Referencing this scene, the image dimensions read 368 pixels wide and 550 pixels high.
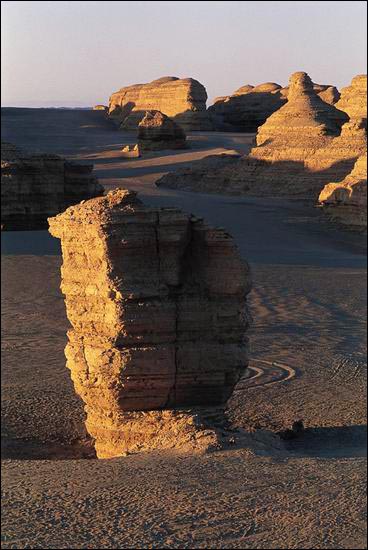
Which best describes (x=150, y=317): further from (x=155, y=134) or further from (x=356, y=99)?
(x=155, y=134)

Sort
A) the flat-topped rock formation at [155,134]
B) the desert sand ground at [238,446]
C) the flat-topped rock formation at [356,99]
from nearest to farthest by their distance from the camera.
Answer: the desert sand ground at [238,446] → the flat-topped rock formation at [356,99] → the flat-topped rock formation at [155,134]

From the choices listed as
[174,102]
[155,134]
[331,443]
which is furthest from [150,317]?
[174,102]

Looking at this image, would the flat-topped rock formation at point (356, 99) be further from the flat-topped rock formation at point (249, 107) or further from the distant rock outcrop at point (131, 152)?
the flat-topped rock formation at point (249, 107)

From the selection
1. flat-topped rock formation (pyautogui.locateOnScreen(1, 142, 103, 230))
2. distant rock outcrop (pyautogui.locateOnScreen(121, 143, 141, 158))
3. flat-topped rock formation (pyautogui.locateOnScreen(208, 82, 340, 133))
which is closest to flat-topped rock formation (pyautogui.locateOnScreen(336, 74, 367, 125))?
distant rock outcrop (pyautogui.locateOnScreen(121, 143, 141, 158))

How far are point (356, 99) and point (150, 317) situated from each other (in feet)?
102

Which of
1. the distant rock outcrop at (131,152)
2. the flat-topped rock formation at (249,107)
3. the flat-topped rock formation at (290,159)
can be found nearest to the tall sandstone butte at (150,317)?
the flat-topped rock formation at (290,159)

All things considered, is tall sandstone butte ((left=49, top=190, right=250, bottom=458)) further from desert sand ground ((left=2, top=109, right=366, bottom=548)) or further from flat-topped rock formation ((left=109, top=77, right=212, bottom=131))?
flat-topped rock formation ((left=109, top=77, right=212, bottom=131))

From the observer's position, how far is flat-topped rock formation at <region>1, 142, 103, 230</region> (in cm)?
2427

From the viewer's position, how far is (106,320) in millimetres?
8758

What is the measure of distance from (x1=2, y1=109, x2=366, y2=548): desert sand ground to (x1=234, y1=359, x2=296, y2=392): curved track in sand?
1.1 inches

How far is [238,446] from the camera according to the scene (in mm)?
8250

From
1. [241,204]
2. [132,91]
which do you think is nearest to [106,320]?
[241,204]

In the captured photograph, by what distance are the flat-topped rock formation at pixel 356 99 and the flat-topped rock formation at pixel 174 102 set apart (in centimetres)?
2053

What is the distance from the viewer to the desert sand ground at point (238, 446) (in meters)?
6.21
